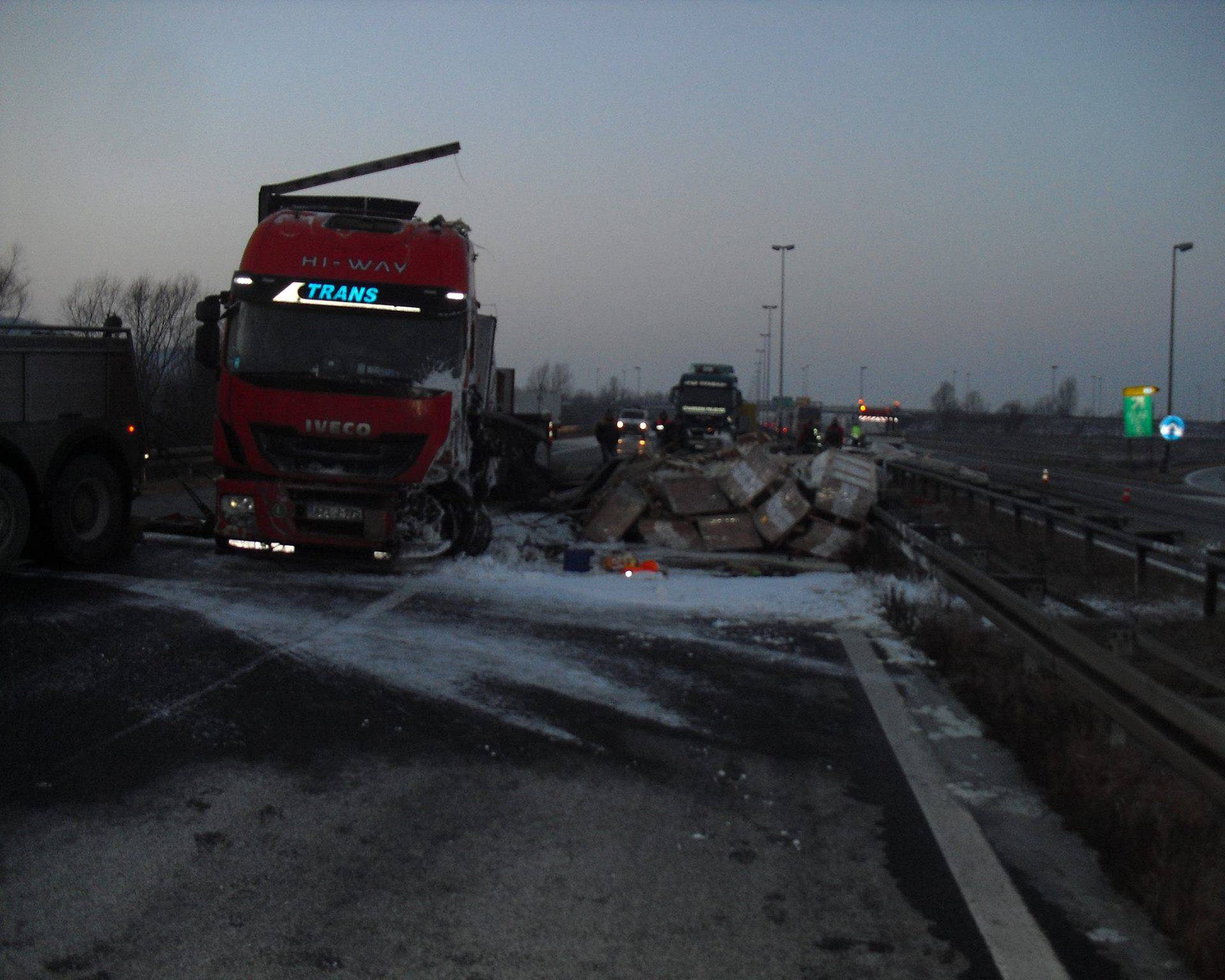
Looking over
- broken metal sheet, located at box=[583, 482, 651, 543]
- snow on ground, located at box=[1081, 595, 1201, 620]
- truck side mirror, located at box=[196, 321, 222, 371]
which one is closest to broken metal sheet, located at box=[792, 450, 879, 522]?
broken metal sheet, located at box=[583, 482, 651, 543]

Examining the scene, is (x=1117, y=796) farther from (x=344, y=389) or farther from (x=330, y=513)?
(x=344, y=389)

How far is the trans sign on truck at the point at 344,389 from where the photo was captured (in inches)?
460

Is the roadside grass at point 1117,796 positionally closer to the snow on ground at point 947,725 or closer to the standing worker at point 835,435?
the snow on ground at point 947,725

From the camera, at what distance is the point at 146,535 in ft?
46.9

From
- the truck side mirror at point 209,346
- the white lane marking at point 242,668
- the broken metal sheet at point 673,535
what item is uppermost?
the truck side mirror at point 209,346

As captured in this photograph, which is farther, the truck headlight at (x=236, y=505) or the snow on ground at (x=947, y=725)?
the truck headlight at (x=236, y=505)

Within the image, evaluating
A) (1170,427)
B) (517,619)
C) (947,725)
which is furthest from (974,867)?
(1170,427)

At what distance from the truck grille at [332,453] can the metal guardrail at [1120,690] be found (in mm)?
5728

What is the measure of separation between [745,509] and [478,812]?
35.0ft

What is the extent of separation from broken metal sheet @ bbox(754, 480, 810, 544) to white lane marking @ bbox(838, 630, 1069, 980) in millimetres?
7608

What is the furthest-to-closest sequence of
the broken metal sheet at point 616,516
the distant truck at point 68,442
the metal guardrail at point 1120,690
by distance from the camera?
1. the broken metal sheet at point 616,516
2. the distant truck at point 68,442
3. the metal guardrail at point 1120,690

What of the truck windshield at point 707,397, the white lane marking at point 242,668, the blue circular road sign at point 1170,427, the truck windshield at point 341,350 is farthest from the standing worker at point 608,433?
the white lane marking at point 242,668

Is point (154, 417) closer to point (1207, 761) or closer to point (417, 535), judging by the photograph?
point (417, 535)

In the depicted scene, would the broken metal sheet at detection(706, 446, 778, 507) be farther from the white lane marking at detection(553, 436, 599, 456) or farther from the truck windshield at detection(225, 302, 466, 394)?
the white lane marking at detection(553, 436, 599, 456)
